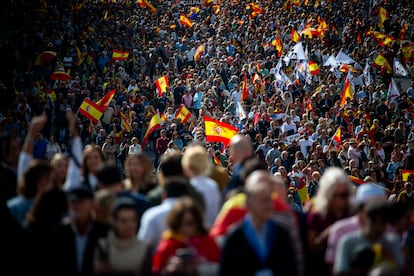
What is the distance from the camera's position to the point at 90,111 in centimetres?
2234

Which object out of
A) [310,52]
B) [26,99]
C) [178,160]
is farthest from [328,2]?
[178,160]

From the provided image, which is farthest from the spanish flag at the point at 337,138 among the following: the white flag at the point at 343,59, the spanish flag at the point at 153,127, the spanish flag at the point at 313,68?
the white flag at the point at 343,59

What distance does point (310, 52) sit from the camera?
31.2 meters

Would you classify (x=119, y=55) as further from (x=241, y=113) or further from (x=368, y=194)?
(x=368, y=194)

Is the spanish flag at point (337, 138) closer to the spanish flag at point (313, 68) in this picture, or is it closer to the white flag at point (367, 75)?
the white flag at point (367, 75)

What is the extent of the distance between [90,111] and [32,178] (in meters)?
14.0

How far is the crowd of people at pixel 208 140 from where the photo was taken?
725 cm

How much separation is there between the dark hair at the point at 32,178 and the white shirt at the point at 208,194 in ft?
4.23

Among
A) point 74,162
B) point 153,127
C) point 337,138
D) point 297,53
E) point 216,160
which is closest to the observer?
point 74,162

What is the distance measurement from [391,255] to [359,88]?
1923 cm

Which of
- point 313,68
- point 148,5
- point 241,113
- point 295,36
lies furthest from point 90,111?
point 148,5

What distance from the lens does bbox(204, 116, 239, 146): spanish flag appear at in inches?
789

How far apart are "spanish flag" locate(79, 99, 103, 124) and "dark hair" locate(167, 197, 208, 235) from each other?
49.7ft

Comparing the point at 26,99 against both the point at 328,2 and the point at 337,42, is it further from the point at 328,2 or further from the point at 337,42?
the point at 328,2
